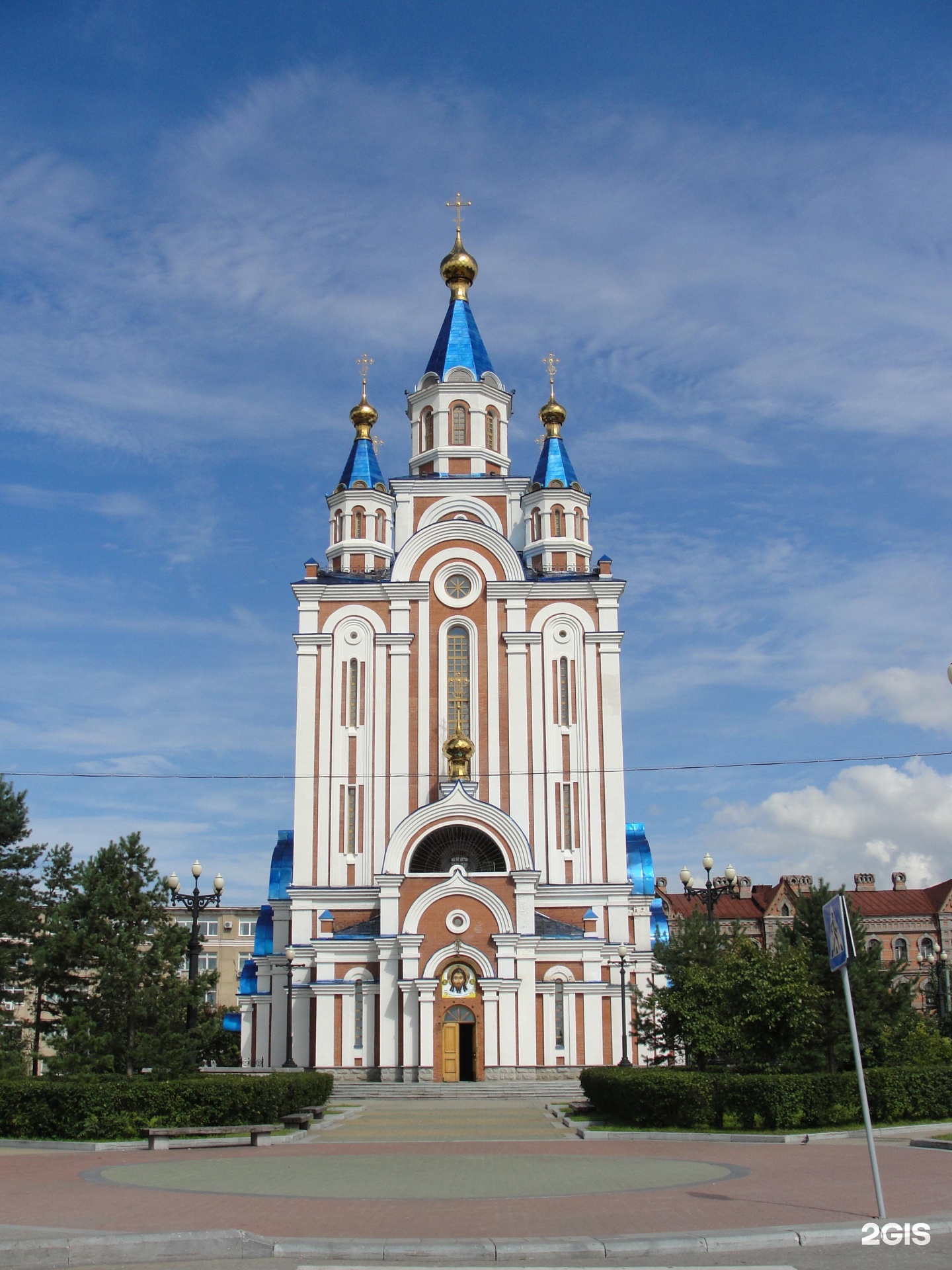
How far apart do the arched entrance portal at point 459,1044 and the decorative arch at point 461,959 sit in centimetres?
120

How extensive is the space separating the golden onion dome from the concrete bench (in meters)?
32.9

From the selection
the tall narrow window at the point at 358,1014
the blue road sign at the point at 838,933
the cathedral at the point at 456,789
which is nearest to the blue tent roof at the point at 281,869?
the cathedral at the point at 456,789

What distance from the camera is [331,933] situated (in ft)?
126

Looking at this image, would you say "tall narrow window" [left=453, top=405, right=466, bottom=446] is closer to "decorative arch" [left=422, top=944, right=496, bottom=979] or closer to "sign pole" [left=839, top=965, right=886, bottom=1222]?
"decorative arch" [left=422, top=944, right=496, bottom=979]

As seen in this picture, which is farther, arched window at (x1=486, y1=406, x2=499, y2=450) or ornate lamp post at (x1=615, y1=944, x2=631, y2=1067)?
arched window at (x1=486, y1=406, x2=499, y2=450)

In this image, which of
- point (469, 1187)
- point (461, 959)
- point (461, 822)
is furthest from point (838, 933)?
point (461, 822)

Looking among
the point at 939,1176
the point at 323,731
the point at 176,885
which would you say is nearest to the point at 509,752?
the point at 323,731

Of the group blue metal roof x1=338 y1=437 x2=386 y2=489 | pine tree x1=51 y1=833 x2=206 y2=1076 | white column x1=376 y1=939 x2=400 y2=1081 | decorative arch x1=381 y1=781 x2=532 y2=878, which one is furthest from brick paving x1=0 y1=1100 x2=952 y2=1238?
blue metal roof x1=338 y1=437 x2=386 y2=489

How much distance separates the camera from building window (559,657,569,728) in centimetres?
4166

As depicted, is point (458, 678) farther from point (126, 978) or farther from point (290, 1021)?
point (126, 978)

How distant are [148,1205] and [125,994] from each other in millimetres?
15541

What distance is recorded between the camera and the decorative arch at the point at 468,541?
43.1 metres

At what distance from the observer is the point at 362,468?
154 feet

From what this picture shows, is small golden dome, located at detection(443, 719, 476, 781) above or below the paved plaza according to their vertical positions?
above
